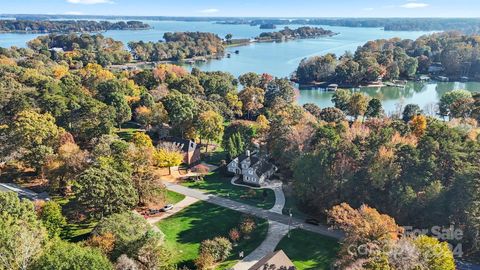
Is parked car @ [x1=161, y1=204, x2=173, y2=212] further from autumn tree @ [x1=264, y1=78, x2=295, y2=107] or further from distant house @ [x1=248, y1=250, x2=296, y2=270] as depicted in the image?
autumn tree @ [x1=264, y1=78, x2=295, y2=107]

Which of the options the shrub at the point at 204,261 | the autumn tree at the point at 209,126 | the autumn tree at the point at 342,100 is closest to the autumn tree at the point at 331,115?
the autumn tree at the point at 342,100

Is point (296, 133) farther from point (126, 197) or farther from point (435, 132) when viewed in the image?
point (126, 197)

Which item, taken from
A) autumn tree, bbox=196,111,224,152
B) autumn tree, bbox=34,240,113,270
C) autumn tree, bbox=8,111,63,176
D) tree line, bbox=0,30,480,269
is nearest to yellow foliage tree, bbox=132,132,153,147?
tree line, bbox=0,30,480,269

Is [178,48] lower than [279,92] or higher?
higher

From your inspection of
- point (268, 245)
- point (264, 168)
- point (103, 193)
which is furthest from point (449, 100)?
point (103, 193)

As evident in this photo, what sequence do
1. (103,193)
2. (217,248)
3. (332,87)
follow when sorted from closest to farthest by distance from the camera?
1. (217,248)
2. (103,193)
3. (332,87)

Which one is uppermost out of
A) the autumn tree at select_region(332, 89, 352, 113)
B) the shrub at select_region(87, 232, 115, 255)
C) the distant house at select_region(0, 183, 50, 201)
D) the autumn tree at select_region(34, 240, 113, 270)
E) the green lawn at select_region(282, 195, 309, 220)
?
the autumn tree at select_region(332, 89, 352, 113)

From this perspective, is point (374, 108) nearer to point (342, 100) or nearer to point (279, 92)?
point (342, 100)
